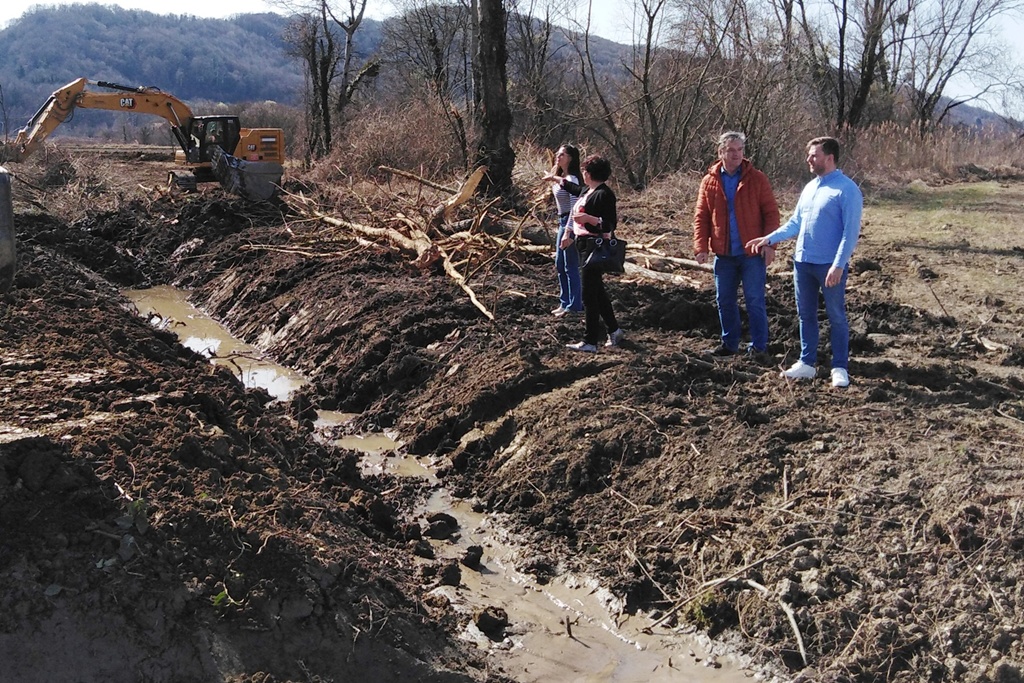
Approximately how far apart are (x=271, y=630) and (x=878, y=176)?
18.2 m

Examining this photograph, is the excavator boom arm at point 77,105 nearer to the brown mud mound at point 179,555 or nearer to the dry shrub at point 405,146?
the dry shrub at point 405,146

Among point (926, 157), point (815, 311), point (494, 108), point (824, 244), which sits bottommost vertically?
point (815, 311)

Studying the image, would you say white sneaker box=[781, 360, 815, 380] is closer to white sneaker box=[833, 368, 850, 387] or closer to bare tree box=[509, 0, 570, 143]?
white sneaker box=[833, 368, 850, 387]

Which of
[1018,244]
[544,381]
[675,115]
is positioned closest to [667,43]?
[675,115]

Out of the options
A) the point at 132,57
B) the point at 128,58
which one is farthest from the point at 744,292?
the point at 132,57

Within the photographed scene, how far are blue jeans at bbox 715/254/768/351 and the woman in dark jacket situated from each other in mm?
894

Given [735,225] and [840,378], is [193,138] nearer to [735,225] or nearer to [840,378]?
[735,225]

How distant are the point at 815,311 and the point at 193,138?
629 inches

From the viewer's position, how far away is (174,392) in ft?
18.2

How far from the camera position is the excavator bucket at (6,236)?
3965 mm

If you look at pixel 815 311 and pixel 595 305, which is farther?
pixel 595 305

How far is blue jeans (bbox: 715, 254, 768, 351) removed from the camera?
6.91 m

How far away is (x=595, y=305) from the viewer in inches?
287

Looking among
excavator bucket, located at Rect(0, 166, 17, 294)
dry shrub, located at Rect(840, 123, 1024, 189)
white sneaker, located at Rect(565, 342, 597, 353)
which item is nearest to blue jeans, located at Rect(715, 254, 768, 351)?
white sneaker, located at Rect(565, 342, 597, 353)
